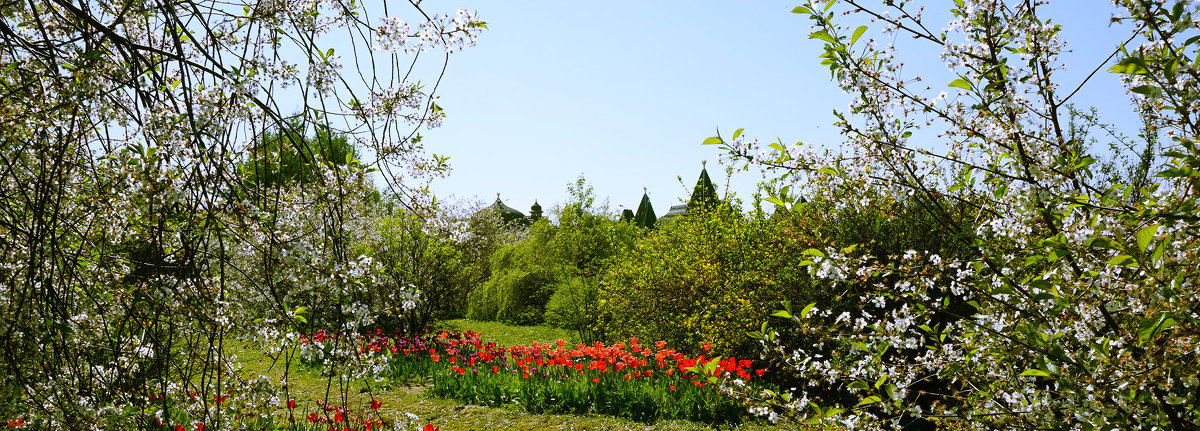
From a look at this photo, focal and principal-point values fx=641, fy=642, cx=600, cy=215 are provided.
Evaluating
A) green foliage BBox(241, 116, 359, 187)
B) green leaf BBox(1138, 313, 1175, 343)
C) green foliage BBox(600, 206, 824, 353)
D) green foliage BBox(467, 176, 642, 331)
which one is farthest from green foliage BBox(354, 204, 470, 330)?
green leaf BBox(1138, 313, 1175, 343)

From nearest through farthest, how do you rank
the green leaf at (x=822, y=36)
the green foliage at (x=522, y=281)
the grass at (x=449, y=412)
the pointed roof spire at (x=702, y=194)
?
the green leaf at (x=822, y=36) → the grass at (x=449, y=412) → the pointed roof spire at (x=702, y=194) → the green foliage at (x=522, y=281)

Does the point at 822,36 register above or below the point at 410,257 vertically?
below

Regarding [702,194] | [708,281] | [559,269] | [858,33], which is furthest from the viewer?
[559,269]

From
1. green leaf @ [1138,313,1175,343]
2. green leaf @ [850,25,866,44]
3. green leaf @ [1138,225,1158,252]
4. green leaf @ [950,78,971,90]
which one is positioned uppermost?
green leaf @ [850,25,866,44]

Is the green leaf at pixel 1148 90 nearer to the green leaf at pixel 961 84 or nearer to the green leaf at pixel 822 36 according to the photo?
the green leaf at pixel 961 84

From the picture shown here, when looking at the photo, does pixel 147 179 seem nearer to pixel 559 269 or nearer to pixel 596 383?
pixel 596 383

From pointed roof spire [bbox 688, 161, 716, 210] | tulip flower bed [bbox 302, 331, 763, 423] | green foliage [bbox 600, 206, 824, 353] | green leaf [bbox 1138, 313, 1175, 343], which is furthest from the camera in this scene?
pointed roof spire [bbox 688, 161, 716, 210]

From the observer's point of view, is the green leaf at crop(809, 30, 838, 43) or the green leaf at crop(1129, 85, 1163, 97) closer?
the green leaf at crop(1129, 85, 1163, 97)

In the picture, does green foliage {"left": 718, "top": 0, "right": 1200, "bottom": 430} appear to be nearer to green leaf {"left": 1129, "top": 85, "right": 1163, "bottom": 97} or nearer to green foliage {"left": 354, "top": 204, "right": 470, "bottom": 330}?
green leaf {"left": 1129, "top": 85, "right": 1163, "bottom": 97}

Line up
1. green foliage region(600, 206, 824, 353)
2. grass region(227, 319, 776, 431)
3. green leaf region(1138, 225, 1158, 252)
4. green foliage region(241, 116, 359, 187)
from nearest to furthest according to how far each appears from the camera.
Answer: green leaf region(1138, 225, 1158, 252)
green foliage region(241, 116, 359, 187)
grass region(227, 319, 776, 431)
green foliage region(600, 206, 824, 353)

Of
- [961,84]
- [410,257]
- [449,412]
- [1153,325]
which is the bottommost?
[449,412]

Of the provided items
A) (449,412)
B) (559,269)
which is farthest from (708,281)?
(559,269)

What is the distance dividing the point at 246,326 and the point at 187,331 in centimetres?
Answer: 48

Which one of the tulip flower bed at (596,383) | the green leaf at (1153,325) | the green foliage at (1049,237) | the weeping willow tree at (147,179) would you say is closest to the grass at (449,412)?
the tulip flower bed at (596,383)
